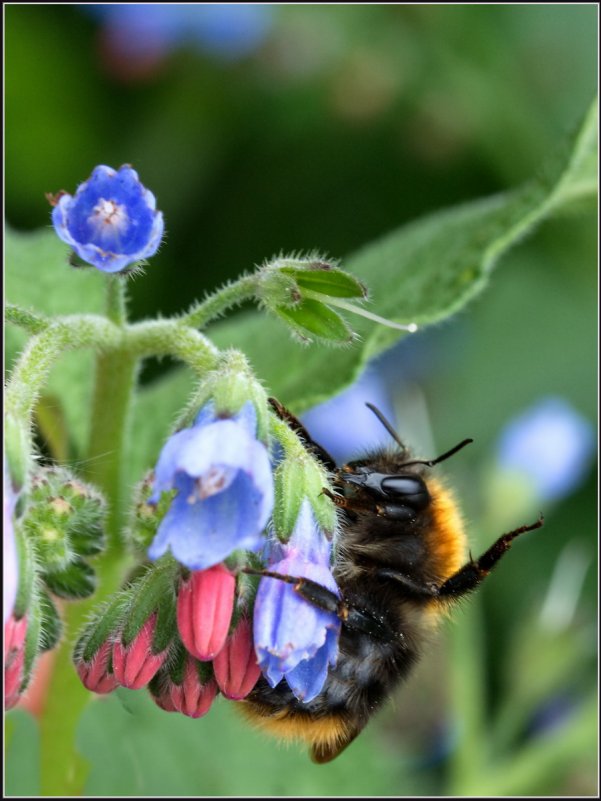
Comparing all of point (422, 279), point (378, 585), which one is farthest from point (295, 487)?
point (422, 279)

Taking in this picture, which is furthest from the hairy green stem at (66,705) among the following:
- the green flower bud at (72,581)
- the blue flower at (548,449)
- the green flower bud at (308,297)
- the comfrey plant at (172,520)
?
the blue flower at (548,449)

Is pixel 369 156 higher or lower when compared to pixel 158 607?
lower

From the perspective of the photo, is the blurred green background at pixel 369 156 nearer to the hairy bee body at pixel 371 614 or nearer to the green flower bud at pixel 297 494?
the hairy bee body at pixel 371 614

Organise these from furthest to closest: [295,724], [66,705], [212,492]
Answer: [66,705]
[295,724]
[212,492]

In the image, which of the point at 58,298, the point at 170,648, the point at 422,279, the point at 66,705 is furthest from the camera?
the point at 58,298

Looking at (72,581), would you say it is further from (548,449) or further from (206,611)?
(548,449)

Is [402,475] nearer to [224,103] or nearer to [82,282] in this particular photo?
[82,282]

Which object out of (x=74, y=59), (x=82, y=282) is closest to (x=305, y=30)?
(x=74, y=59)

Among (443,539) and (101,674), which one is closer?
(101,674)
